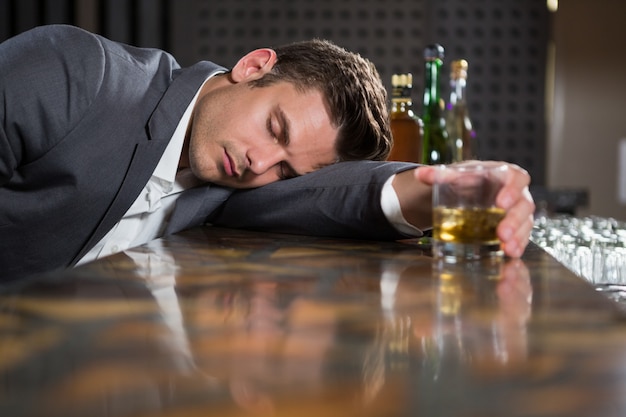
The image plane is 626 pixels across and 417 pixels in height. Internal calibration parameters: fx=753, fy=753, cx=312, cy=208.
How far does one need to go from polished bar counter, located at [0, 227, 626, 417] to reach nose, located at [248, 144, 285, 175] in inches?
25.5

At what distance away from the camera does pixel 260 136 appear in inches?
56.1

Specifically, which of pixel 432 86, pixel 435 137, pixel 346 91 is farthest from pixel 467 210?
pixel 435 137

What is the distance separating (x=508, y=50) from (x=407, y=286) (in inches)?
145

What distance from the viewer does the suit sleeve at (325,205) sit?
108cm

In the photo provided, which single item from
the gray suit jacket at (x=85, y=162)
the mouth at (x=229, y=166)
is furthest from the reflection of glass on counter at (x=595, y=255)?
the mouth at (x=229, y=166)

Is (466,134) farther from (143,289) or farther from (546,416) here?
(546,416)

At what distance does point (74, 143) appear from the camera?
1.25 metres

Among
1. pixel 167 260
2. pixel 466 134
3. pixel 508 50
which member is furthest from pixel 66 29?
pixel 508 50

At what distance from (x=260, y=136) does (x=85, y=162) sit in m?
0.33

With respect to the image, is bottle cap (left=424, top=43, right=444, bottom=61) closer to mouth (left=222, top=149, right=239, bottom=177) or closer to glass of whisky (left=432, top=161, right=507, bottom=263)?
mouth (left=222, top=149, right=239, bottom=177)

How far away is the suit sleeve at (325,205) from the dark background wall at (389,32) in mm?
2786

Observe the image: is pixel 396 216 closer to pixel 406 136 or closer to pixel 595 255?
pixel 595 255

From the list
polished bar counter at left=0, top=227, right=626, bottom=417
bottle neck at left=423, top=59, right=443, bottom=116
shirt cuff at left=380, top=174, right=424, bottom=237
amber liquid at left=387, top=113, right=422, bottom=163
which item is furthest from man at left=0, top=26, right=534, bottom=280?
polished bar counter at left=0, top=227, right=626, bottom=417

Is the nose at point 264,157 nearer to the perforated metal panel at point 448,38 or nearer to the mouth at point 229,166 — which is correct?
the mouth at point 229,166
